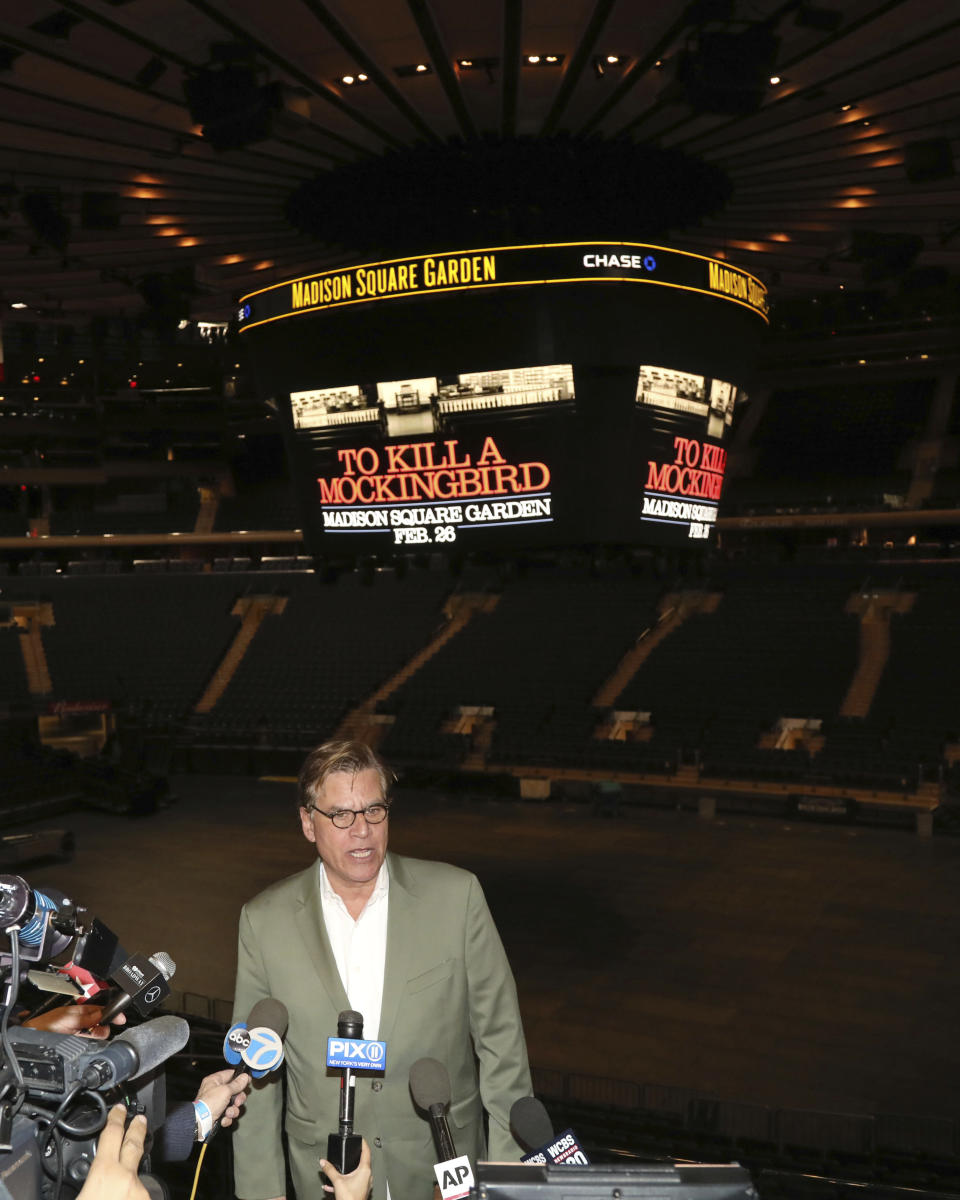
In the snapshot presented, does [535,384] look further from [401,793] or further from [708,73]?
[401,793]

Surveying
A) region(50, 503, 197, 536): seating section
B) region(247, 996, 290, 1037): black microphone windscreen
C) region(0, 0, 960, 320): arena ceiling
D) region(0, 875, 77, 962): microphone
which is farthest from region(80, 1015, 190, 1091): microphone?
region(50, 503, 197, 536): seating section

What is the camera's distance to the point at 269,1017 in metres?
3.08

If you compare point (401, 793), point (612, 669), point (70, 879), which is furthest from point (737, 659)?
point (70, 879)

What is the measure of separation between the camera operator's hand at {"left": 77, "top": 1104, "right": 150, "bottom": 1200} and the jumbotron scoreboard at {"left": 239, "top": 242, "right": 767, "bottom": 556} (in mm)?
9452

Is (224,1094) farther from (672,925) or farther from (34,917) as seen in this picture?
(672,925)

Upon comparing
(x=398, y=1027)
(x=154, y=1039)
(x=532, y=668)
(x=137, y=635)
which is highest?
(x=154, y=1039)

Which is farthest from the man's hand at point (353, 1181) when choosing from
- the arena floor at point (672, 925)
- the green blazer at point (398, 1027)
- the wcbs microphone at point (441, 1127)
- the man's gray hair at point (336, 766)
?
the arena floor at point (672, 925)

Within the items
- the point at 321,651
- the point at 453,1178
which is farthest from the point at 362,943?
the point at 321,651

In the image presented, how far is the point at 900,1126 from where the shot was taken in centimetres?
859

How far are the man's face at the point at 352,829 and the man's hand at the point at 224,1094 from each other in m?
0.68

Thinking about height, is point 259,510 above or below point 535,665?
above

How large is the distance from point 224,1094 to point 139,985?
16.5 inches

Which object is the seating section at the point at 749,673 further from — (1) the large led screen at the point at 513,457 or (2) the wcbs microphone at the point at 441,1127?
(2) the wcbs microphone at the point at 441,1127

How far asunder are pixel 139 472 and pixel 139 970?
124ft
